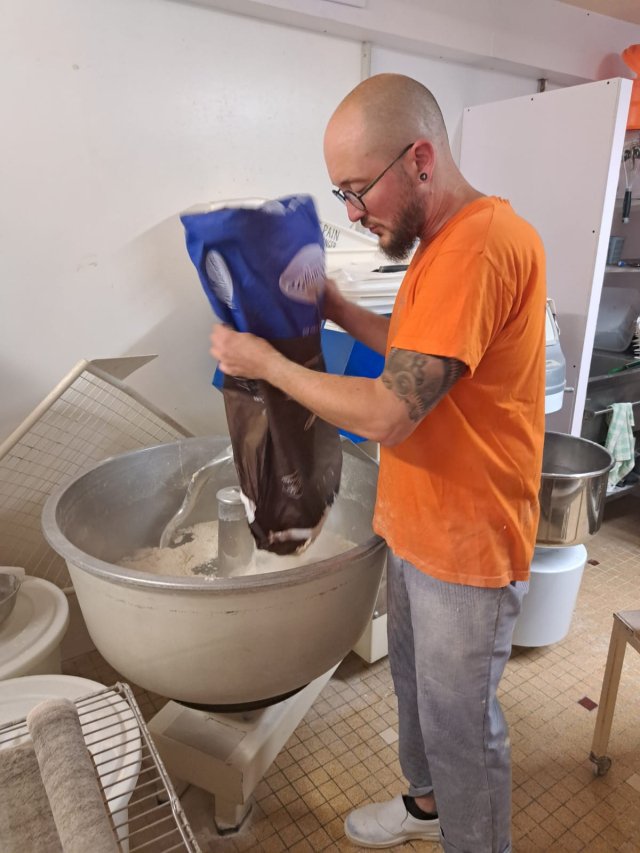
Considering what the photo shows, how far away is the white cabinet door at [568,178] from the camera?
1.73 meters

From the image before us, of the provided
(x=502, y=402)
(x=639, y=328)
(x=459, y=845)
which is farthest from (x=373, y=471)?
(x=639, y=328)

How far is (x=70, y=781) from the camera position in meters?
0.54

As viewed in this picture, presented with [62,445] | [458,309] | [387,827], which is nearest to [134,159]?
[62,445]

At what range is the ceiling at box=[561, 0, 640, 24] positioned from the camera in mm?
2217

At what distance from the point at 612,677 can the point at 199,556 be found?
0.97m

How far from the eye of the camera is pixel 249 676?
919mm

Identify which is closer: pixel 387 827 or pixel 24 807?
pixel 24 807

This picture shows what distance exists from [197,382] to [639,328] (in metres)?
1.86

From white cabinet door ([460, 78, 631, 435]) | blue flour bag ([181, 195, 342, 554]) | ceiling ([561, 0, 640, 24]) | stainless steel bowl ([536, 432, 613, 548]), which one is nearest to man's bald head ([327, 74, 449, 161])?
blue flour bag ([181, 195, 342, 554])

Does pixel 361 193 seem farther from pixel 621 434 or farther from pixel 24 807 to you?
pixel 621 434

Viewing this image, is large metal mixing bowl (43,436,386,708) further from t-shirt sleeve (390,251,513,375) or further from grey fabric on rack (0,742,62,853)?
t-shirt sleeve (390,251,513,375)

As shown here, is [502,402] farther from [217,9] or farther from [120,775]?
[217,9]

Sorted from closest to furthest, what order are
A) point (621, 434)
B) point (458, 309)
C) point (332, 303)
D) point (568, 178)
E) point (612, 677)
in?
point (458, 309) → point (332, 303) → point (612, 677) → point (568, 178) → point (621, 434)

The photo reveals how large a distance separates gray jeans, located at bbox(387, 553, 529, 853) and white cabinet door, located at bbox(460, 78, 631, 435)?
3.90ft
